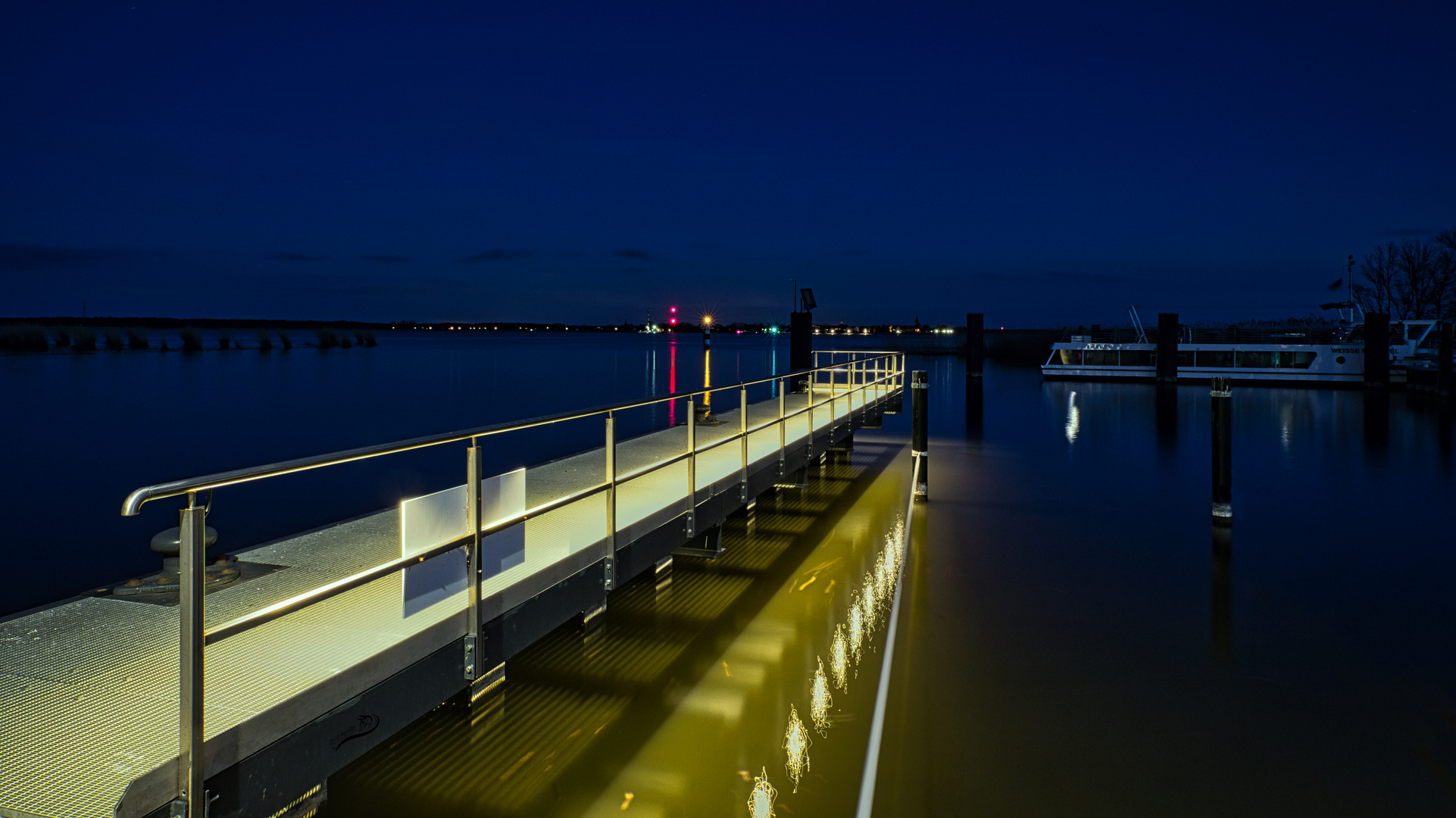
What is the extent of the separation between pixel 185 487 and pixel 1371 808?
4.82m

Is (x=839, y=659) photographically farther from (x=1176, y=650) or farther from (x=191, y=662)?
(x=191, y=662)

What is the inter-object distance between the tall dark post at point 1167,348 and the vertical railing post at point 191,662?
3546 centimetres

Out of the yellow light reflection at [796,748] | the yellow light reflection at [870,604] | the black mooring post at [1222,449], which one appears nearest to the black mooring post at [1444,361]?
the black mooring post at [1222,449]

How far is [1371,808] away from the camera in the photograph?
378 cm

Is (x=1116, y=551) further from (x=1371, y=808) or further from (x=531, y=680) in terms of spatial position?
(x=531, y=680)

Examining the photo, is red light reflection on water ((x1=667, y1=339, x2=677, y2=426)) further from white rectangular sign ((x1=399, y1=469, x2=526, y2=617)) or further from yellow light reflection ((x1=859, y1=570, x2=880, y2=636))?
white rectangular sign ((x1=399, y1=469, x2=526, y2=617))

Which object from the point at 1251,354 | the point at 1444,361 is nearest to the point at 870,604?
the point at 1444,361

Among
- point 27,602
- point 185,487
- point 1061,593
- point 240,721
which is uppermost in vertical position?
point 185,487

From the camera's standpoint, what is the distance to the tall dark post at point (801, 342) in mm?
18078

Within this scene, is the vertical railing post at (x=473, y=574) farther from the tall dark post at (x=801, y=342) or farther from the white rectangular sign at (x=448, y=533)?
the tall dark post at (x=801, y=342)

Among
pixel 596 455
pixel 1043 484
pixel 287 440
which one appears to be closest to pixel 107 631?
pixel 596 455

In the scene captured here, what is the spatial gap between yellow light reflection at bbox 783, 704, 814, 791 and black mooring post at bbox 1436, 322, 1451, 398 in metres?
30.2

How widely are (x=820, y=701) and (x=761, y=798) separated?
3.57 ft

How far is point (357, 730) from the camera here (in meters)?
3.02
